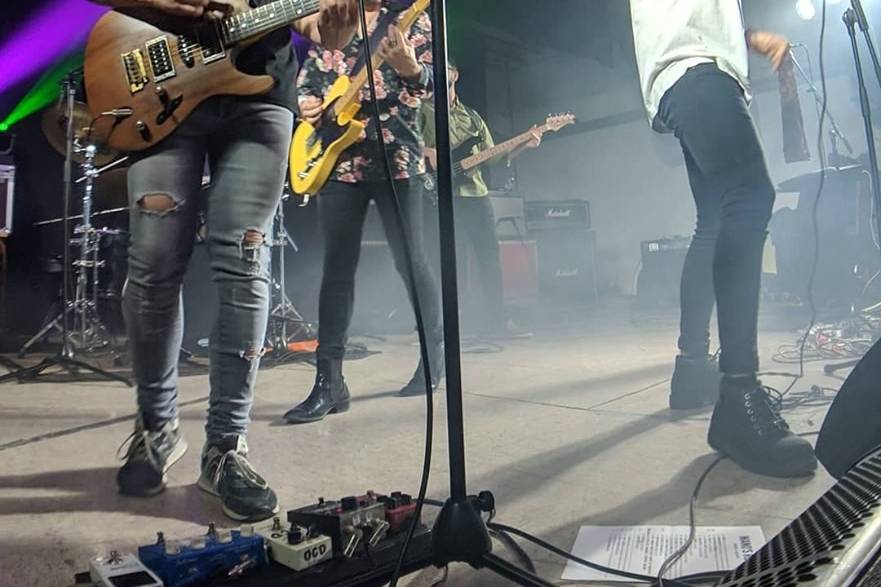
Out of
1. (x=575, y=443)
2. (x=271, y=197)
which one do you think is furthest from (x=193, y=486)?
(x=575, y=443)

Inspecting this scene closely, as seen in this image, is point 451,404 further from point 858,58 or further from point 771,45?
point 858,58

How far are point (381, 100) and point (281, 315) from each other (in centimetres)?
122

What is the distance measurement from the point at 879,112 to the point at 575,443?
3.24 m

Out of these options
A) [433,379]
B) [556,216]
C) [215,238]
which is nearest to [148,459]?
[215,238]

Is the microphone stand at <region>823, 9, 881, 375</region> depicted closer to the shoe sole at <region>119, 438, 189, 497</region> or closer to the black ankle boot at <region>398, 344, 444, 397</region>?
the black ankle boot at <region>398, 344, 444, 397</region>

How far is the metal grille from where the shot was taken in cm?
31

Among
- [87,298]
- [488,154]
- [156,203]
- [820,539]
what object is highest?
[488,154]

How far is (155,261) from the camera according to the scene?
1.02m

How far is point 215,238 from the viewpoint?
102cm

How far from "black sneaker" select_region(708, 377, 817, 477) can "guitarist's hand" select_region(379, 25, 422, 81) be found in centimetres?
100

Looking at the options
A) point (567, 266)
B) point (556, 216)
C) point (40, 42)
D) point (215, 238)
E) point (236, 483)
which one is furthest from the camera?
point (567, 266)

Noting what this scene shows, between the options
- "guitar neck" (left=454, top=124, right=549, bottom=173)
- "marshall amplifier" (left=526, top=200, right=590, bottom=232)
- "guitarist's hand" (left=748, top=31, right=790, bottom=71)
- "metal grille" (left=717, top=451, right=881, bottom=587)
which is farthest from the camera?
"marshall amplifier" (left=526, top=200, right=590, bottom=232)

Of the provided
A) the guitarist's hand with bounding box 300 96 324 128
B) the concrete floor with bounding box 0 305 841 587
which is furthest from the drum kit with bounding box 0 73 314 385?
the guitarist's hand with bounding box 300 96 324 128

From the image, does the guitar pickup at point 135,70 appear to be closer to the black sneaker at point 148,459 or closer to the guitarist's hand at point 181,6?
the guitarist's hand at point 181,6
